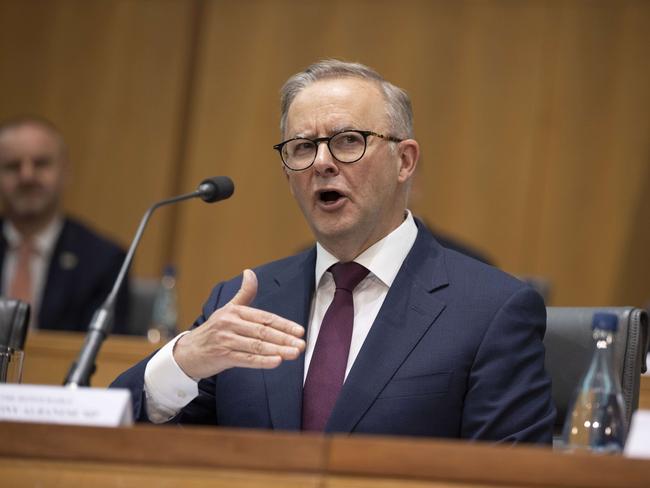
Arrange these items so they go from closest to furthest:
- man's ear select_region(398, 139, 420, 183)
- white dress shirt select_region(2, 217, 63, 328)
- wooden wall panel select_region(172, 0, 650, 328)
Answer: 1. man's ear select_region(398, 139, 420, 183)
2. white dress shirt select_region(2, 217, 63, 328)
3. wooden wall panel select_region(172, 0, 650, 328)

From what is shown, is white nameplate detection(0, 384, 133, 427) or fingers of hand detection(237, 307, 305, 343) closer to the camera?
white nameplate detection(0, 384, 133, 427)

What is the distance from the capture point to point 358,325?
8.04ft

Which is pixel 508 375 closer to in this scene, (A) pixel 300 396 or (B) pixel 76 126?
(A) pixel 300 396

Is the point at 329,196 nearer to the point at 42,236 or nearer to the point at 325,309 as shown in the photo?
the point at 325,309

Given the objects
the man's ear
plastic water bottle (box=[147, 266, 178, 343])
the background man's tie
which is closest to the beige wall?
plastic water bottle (box=[147, 266, 178, 343])

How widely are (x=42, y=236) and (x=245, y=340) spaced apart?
9.32 ft

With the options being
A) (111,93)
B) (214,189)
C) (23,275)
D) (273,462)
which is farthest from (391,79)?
(273,462)

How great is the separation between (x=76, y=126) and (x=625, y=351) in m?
4.60

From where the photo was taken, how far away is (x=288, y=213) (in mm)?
6047

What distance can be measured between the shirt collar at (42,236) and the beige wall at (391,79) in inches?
53.9

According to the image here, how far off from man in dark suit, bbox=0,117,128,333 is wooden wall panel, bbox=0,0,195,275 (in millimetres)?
1370

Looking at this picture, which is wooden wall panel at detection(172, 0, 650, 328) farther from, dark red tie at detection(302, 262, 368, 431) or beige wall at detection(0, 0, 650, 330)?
dark red tie at detection(302, 262, 368, 431)

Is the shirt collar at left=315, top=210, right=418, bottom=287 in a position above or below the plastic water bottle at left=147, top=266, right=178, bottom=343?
above

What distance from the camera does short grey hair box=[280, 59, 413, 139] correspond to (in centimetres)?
260
